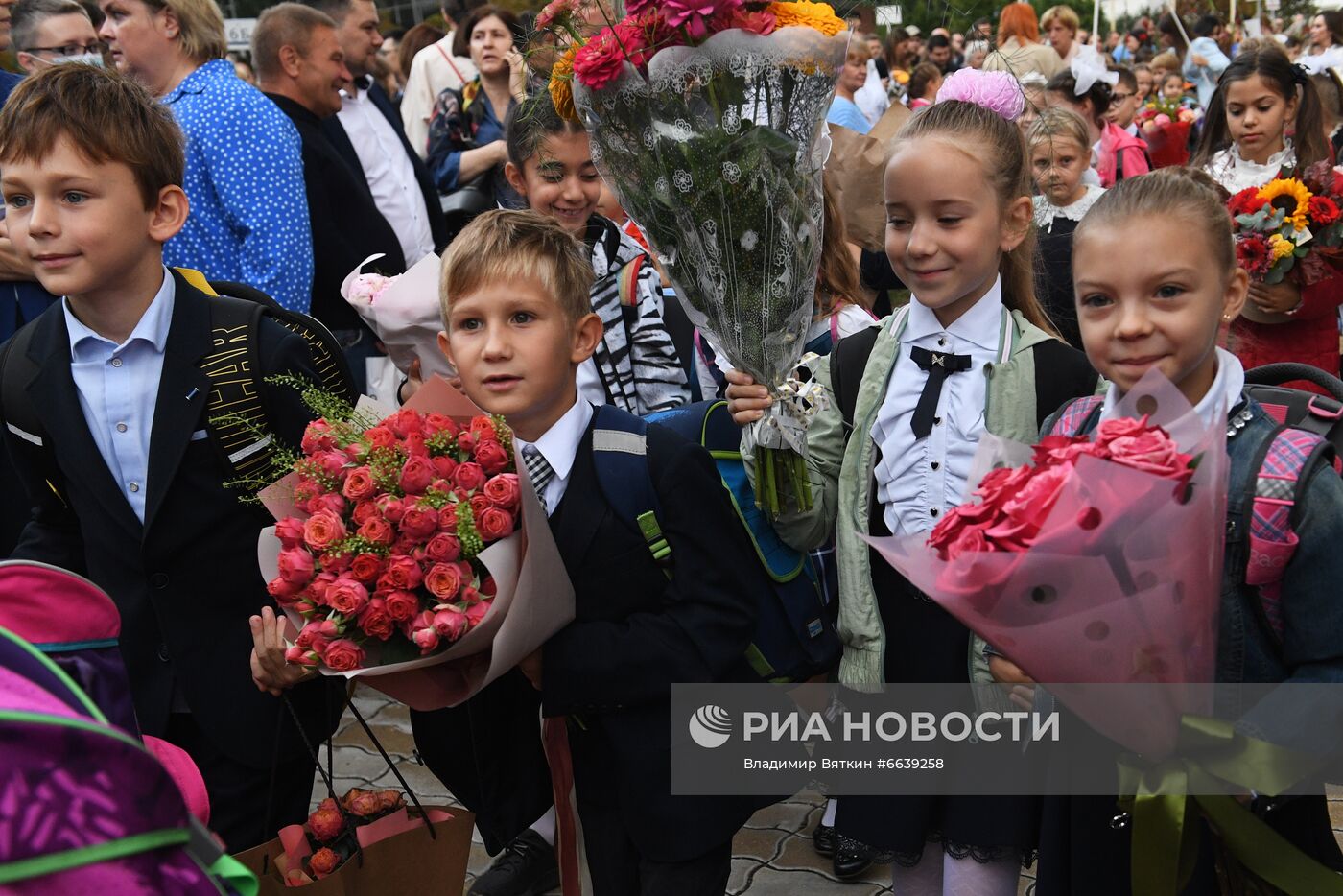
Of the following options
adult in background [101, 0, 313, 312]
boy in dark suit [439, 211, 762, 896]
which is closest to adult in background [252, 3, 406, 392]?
adult in background [101, 0, 313, 312]

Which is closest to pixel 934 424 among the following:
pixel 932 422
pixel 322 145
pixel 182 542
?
pixel 932 422

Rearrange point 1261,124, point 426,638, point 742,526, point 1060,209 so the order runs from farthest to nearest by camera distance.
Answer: point 1261,124 < point 1060,209 < point 742,526 < point 426,638

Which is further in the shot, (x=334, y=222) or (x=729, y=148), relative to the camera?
(x=334, y=222)

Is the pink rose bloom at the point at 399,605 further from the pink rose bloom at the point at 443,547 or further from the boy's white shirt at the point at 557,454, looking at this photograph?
the boy's white shirt at the point at 557,454

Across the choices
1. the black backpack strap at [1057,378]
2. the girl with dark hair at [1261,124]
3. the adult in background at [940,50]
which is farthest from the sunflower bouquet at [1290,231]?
the adult in background at [940,50]

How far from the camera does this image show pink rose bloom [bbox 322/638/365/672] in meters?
2.17

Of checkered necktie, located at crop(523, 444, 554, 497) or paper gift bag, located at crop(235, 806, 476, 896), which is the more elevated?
checkered necktie, located at crop(523, 444, 554, 497)

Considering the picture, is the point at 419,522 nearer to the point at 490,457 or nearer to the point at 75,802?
the point at 490,457

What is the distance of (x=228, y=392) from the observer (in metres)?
2.70

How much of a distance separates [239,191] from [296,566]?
7.84ft

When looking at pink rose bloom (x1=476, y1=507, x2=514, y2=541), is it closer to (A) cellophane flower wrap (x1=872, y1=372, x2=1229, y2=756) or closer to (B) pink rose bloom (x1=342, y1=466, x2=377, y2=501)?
(B) pink rose bloom (x1=342, y1=466, x2=377, y2=501)

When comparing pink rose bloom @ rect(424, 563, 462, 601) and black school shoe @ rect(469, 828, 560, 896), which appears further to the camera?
black school shoe @ rect(469, 828, 560, 896)

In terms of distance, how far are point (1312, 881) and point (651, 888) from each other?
124 centimetres

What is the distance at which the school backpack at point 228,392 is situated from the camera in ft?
8.80
